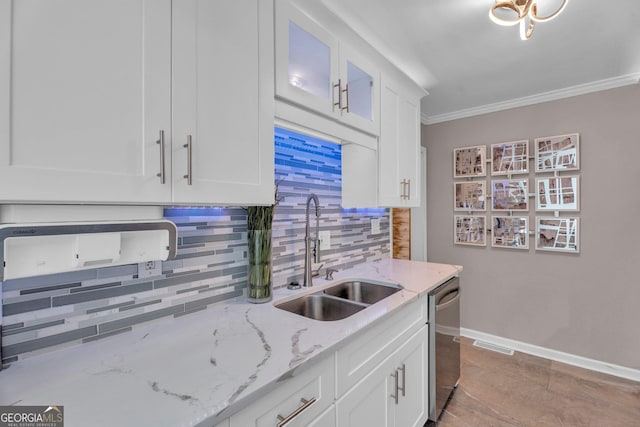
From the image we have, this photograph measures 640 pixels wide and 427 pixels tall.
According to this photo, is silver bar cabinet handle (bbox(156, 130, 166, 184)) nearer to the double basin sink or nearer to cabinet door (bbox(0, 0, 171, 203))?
cabinet door (bbox(0, 0, 171, 203))

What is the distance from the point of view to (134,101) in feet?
2.67

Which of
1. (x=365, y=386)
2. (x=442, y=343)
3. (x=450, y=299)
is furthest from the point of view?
(x=450, y=299)

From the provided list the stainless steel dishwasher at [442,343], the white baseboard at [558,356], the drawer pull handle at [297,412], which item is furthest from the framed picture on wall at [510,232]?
the drawer pull handle at [297,412]

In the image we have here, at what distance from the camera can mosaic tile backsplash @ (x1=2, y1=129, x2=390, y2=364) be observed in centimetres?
89

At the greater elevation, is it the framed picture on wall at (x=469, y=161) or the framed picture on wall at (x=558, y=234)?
the framed picture on wall at (x=469, y=161)

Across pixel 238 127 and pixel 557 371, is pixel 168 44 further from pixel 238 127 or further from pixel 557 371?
pixel 557 371

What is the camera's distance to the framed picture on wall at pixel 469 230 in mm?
3050

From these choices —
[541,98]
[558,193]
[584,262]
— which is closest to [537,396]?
[584,262]

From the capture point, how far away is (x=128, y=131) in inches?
31.7

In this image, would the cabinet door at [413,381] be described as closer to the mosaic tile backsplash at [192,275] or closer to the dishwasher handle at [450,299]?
Result: the dishwasher handle at [450,299]

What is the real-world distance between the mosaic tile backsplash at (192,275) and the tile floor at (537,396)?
132cm

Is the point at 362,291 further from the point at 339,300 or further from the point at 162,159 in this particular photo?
the point at 162,159

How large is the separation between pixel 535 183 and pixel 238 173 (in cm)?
283

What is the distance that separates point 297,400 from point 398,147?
1.72m
